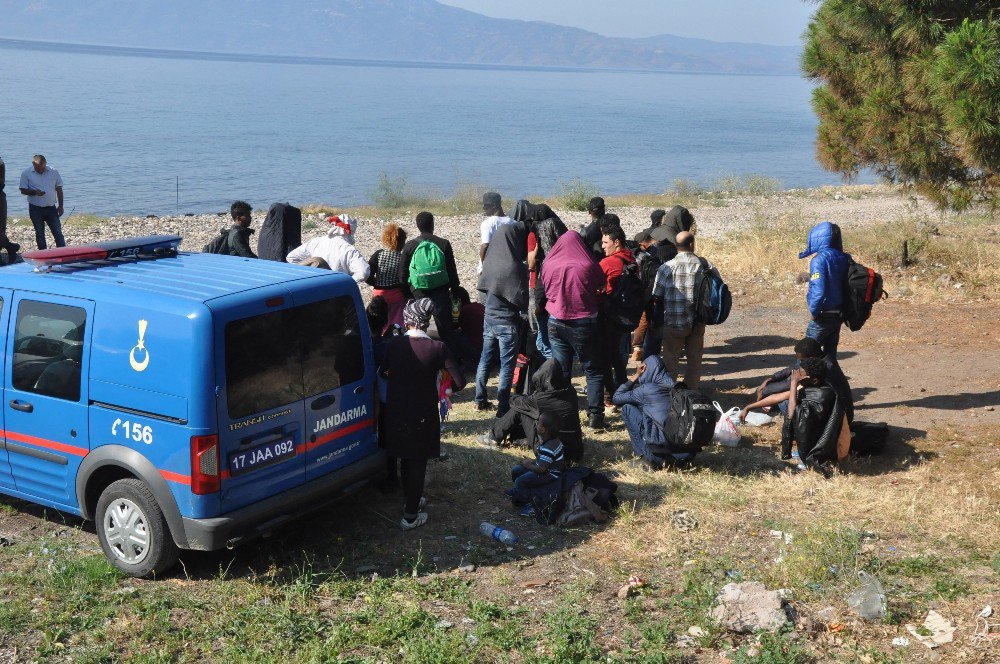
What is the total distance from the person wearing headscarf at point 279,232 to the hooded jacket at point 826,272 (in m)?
5.12

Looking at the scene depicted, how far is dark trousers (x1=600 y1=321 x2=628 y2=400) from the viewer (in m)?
8.95

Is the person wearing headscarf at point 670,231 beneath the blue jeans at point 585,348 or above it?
above

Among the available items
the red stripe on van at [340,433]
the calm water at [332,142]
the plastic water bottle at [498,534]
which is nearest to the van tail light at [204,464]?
the red stripe on van at [340,433]

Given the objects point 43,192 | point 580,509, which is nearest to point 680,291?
point 580,509

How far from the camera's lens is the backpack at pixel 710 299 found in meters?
8.95

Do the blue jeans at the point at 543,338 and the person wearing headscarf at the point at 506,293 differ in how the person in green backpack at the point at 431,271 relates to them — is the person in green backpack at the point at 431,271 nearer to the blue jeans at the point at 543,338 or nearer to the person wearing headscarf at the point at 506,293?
the person wearing headscarf at the point at 506,293

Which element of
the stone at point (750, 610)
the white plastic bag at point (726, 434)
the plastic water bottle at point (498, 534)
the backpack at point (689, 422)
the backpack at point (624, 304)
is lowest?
the plastic water bottle at point (498, 534)

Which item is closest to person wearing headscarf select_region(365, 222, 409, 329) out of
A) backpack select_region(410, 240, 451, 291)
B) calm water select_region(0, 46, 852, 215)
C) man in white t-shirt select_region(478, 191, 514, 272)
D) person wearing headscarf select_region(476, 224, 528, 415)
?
backpack select_region(410, 240, 451, 291)

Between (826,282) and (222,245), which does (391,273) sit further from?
(826,282)

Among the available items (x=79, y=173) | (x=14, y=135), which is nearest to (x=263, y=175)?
(x=79, y=173)

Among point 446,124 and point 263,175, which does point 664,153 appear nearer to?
point 446,124

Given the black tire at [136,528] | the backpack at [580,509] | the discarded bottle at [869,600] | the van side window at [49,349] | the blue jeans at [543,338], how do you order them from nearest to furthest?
the discarded bottle at [869,600], the black tire at [136,528], the van side window at [49,349], the backpack at [580,509], the blue jeans at [543,338]

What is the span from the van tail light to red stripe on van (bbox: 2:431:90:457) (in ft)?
3.08

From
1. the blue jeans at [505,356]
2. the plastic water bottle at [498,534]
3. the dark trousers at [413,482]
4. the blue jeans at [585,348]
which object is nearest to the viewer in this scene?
the plastic water bottle at [498,534]
